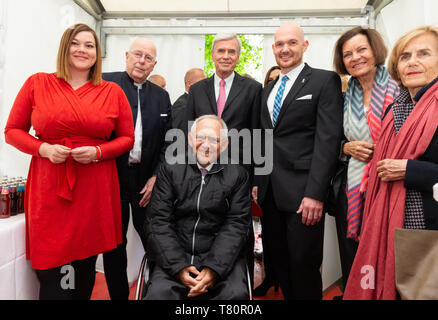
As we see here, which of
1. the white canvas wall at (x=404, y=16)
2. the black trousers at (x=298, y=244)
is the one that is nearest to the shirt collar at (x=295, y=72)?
the black trousers at (x=298, y=244)

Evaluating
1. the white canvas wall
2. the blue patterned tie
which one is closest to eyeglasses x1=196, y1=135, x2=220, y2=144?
the blue patterned tie

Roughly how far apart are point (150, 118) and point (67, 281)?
1.19 m

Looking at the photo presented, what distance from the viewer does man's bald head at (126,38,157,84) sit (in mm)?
2283

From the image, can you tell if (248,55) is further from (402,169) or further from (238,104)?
(402,169)

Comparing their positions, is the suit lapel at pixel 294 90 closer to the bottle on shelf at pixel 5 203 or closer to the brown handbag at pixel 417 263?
the brown handbag at pixel 417 263

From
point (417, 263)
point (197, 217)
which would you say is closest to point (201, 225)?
point (197, 217)

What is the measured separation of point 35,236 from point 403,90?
2048mm

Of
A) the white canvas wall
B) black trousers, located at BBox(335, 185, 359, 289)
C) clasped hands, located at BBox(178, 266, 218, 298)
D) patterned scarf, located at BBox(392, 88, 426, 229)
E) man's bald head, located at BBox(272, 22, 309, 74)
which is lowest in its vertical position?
clasped hands, located at BBox(178, 266, 218, 298)

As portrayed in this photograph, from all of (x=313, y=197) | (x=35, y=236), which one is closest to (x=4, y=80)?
(x=35, y=236)

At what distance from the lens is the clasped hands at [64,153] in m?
1.56

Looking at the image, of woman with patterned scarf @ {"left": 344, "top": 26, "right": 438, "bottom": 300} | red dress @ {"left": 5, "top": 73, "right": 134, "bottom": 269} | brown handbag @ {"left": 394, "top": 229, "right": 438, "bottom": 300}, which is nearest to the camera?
brown handbag @ {"left": 394, "top": 229, "right": 438, "bottom": 300}

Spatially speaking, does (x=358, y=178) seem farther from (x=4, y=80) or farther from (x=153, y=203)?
(x=4, y=80)

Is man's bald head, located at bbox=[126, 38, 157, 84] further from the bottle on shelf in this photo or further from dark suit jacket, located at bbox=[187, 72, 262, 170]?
the bottle on shelf

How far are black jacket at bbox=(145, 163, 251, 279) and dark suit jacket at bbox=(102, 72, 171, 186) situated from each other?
45 cm
